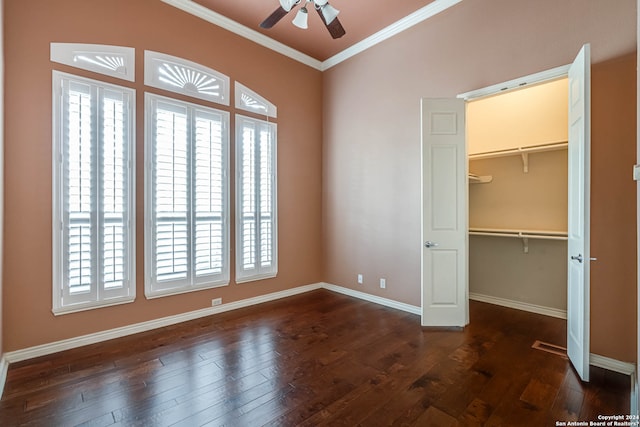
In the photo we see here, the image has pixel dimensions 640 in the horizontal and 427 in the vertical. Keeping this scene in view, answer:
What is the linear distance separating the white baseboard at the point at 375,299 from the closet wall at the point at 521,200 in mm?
1185

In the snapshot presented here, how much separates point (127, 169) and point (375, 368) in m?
3.18

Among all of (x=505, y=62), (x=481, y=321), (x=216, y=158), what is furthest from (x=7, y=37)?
(x=481, y=321)

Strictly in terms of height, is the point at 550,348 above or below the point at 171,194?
below

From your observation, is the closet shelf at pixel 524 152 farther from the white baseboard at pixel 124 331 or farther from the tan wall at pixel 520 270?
the white baseboard at pixel 124 331

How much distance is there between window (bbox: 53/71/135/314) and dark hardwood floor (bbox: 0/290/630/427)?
62 centimetres

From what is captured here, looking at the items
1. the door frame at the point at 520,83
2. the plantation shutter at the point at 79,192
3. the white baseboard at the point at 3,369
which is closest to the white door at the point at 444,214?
the door frame at the point at 520,83

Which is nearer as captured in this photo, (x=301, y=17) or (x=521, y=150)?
(x=301, y=17)

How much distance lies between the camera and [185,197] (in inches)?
141

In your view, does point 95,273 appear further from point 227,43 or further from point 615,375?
point 615,375

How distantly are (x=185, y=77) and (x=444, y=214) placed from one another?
3.49 m

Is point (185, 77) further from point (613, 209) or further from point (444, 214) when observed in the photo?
point (613, 209)

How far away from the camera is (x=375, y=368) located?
8.34 feet

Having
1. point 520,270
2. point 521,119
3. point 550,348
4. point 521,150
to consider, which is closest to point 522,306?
point 520,270

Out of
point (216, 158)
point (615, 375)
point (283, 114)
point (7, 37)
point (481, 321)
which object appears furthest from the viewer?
point (283, 114)
